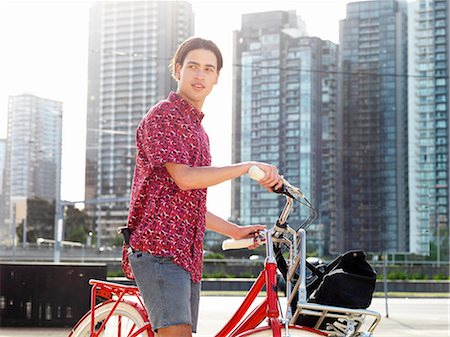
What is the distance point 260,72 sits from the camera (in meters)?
41.6

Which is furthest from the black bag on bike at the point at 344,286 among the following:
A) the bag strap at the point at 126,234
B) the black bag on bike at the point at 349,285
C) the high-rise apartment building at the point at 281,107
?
the high-rise apartment building at the point at 281,107

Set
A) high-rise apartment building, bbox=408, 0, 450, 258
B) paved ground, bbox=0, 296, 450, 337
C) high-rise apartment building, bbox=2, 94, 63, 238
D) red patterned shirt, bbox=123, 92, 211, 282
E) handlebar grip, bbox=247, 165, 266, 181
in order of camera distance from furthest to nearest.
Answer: high-rise apartment building, bbox=2, 94, 63, 238 < high-rise apartment building, bbox=408, 0, 450, 258 < paved ground, bbox=0, 296, 450, 337 < red patterned shirt, bbox=123, 92, 211, 282 < handlebar grip, bbox=247, 165, 266, 181

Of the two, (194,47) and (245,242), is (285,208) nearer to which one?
(245,242)

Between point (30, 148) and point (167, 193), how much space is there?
45672mm

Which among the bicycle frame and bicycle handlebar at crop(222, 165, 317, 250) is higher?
bicycle handlebar at crop(222, 165, 317, 250)

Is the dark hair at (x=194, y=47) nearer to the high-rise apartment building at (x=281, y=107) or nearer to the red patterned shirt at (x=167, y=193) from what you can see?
the red patterned shirt at (x=167, y=193)

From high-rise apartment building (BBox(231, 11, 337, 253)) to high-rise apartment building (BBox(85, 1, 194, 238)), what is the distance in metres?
4.15

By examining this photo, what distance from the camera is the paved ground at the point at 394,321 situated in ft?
26.9

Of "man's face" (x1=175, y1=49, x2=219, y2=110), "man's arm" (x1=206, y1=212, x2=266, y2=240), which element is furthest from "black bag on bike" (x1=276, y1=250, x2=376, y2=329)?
"man's face" (x1=175, y1=49, x2=219, y2=110)

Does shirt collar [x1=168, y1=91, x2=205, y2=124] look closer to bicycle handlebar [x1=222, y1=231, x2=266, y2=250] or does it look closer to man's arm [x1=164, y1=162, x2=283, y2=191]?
man's arm [x1=164, y1=162, x2=283, y2=191]

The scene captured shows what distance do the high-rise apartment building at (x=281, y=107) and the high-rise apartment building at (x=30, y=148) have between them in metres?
9.46

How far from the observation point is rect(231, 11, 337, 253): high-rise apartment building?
4006cm

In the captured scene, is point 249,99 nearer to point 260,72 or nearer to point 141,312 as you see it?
point 260,72

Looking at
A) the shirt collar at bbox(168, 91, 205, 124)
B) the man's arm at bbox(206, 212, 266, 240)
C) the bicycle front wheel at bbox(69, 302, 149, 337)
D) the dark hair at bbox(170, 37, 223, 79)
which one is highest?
the dark hair at bbox(170, 37, 223, 79)
